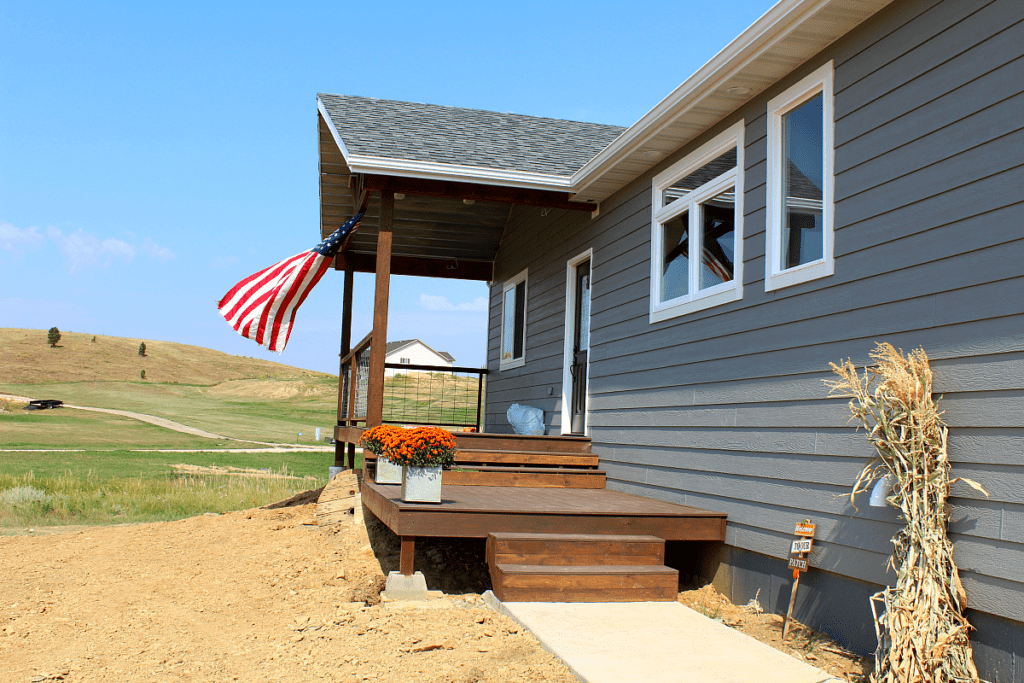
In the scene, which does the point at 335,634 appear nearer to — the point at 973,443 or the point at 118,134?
the point at 973,443

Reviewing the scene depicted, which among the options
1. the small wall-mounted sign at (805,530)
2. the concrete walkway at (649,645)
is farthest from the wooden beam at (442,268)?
the small wall-mounted sign at (805,530)

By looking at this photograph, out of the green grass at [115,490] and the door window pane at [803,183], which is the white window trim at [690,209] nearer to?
the door window pane at [803,183]

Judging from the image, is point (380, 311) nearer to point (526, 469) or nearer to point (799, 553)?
point (526, 469)

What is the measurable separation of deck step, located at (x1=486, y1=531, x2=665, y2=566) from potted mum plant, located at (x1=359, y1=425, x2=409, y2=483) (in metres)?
0.83

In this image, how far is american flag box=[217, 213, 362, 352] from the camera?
7.17m

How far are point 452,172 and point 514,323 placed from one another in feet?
11.8

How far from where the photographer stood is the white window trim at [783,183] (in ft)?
12.9

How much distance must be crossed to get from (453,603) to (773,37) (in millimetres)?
3606

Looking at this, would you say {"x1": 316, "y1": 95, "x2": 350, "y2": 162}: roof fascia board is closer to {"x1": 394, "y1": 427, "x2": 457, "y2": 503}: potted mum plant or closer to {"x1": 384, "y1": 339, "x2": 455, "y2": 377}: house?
{"x1": 394, "y1": 427, "x2": 457, "y2": 503}: potted mum plant

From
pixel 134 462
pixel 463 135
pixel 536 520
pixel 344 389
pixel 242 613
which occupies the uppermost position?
pixel 463 135

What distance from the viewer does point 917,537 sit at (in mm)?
2990

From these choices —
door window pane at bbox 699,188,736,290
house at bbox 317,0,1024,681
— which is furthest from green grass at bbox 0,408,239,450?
door window pane at bbox 699,188,736,290

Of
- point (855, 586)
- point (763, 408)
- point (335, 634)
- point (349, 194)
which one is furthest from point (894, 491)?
point (349, 194)

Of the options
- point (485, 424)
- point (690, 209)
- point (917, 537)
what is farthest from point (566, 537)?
point (485, 424)
